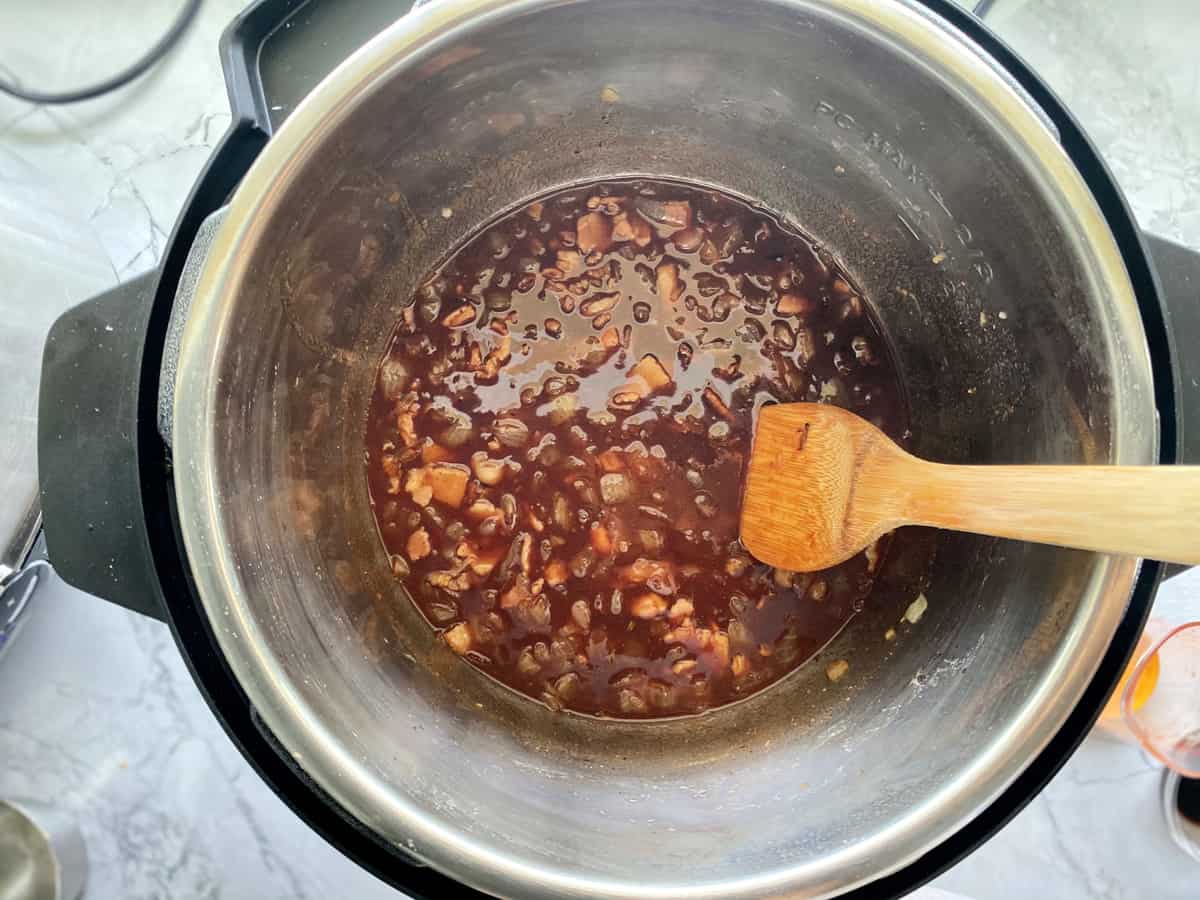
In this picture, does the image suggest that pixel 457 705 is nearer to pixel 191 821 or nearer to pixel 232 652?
pixel 232 652

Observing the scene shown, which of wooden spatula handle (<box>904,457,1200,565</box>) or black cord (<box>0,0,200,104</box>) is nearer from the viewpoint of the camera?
wooden spatula handle (<box>904,457,1200,565</box>)

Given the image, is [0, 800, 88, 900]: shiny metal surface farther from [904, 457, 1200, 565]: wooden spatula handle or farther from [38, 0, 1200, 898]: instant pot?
[904, 457, 1200, 565]: wooden spatula handle

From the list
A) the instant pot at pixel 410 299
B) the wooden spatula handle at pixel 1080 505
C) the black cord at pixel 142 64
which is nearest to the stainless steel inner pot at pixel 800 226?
the instant pot at pixel 410 299

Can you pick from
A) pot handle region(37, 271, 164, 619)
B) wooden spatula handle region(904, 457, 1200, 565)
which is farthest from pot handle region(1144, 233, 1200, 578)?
pot handle region(37, 271, 164, 619)

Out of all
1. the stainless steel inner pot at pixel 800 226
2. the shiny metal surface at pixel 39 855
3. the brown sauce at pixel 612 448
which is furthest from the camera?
the shiny metal surface at pixel 39 855

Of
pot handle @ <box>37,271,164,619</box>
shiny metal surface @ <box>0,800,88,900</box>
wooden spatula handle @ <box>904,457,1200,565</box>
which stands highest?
wooden spatula handle @ <box>904,457,1200,565</box>

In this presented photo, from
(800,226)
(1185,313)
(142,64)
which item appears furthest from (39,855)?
(1185,313)

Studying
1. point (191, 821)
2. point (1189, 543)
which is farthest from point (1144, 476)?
point (191, 821)

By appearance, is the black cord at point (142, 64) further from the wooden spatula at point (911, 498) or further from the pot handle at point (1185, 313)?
the pot handle at point (1185, 313)
